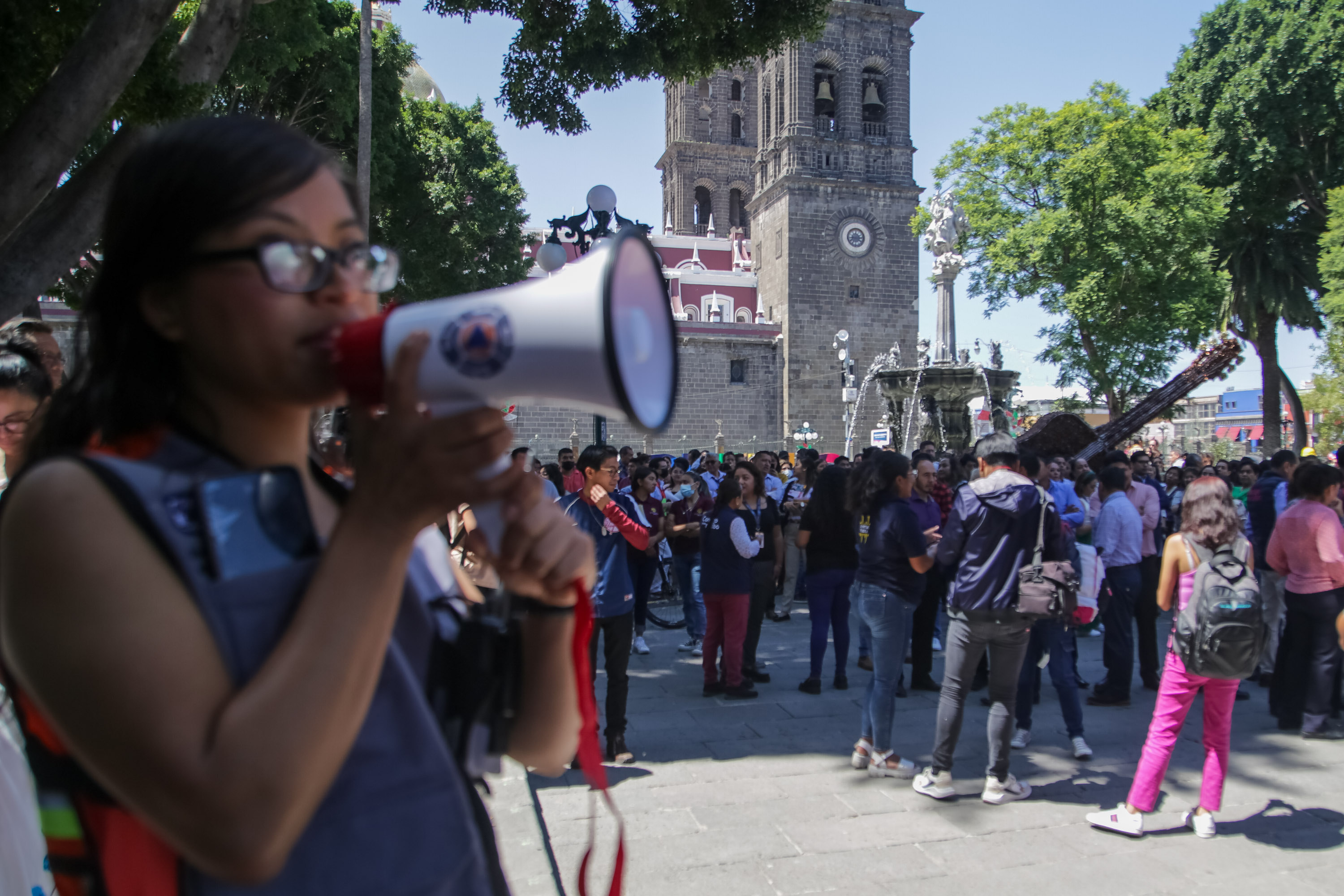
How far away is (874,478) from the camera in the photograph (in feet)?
19.1

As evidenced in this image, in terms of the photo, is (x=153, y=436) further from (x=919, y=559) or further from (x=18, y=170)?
(x=919, y=559)

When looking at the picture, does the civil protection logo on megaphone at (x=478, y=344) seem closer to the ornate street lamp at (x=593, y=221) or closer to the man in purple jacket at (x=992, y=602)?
the man in purple jacket at (x=992, y=602)

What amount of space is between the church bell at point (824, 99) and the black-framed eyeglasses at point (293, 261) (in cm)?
4186

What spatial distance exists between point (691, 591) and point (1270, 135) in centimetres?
2452

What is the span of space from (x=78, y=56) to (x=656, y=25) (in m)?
4.93

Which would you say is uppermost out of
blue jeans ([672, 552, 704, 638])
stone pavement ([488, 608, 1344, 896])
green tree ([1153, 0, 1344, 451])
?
green tree ([1153, 0, 1344, 451])

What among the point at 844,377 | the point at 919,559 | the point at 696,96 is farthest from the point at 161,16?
the point at 696,96

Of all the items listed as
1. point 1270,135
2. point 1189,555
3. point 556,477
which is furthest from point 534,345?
point 1270,135

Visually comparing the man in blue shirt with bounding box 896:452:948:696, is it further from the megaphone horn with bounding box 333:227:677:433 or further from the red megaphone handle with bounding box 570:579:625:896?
the megaphone horn with bounding box 333:227:677:433

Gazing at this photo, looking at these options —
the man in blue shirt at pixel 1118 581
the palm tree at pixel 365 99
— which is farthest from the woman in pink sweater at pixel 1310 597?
the palm tree at pixel 365 99

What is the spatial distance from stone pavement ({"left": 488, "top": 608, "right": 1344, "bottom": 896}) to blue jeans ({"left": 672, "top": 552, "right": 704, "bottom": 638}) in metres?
1.92

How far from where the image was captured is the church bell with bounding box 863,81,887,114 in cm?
3984

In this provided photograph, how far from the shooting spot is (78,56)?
13.6ft

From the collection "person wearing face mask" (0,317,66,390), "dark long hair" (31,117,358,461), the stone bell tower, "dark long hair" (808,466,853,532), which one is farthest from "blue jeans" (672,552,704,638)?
the stone bell tower
